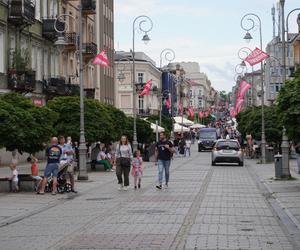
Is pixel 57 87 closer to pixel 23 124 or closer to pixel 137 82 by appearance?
pixel 23 124

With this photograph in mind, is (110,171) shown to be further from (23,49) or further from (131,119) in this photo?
(131,119)

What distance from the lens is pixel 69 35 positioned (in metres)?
54.3

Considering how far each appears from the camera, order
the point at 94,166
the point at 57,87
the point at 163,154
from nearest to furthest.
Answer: the point at 163,154, the point at 94,166, the point at 57,87

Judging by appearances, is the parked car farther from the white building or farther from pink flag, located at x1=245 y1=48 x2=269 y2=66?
pink flag, located at x1=245 y1=48 x2=269 y2=66

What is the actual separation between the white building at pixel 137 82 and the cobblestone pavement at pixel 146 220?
70.8 meters

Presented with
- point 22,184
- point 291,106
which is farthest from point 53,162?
point 291,106

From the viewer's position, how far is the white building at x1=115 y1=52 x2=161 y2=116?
98.1 meters

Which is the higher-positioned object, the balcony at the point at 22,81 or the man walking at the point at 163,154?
the balcony at the point at 22,81

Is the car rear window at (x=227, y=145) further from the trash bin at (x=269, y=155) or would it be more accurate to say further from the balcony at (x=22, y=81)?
the balcony at (x=22, y=81)

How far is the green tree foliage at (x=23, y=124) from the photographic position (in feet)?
72.2

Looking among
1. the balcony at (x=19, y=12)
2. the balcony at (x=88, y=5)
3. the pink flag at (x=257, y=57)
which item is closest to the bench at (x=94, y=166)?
the pink flag at (x=257, y=57)

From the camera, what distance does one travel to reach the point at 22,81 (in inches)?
1614

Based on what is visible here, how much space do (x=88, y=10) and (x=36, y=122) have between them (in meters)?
37.8

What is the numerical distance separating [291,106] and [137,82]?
8032 cm
